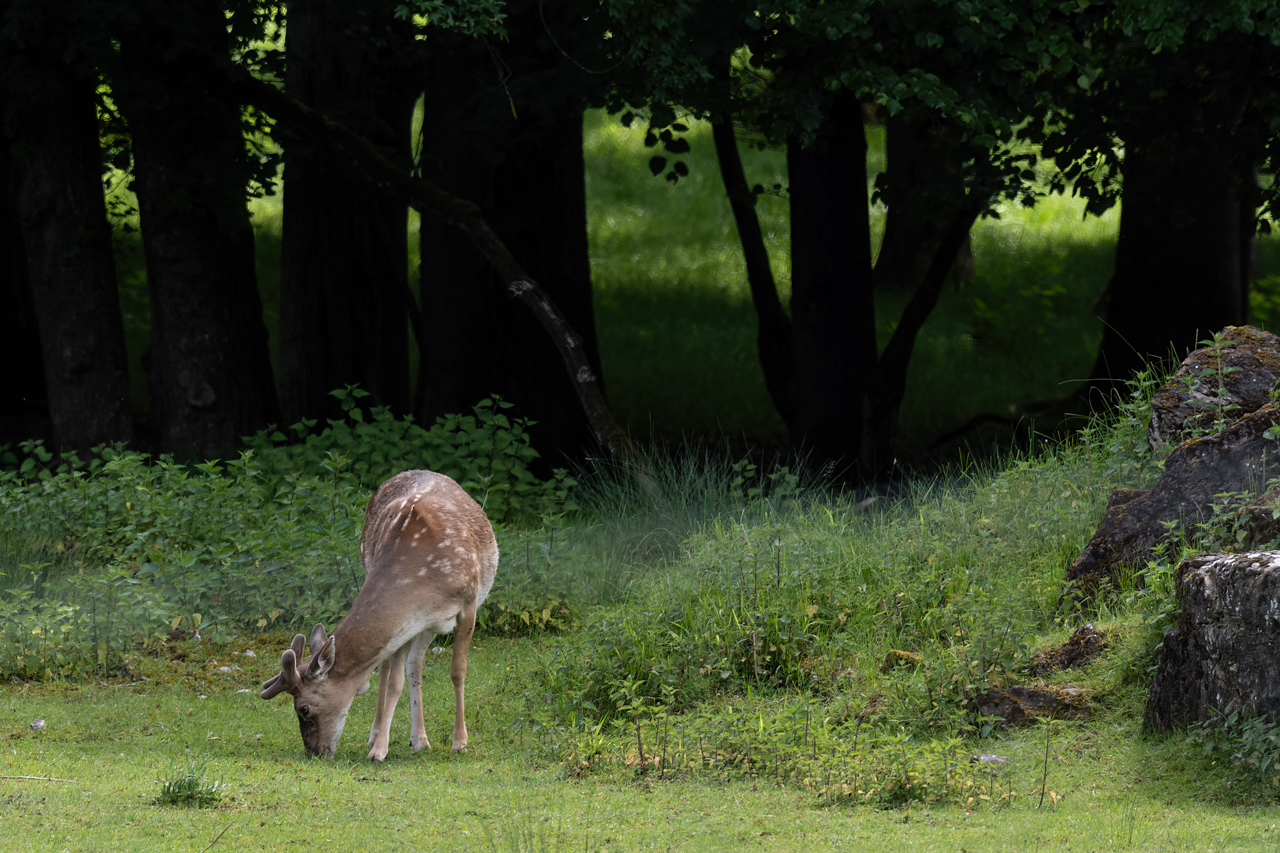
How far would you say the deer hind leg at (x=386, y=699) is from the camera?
23.2 feet

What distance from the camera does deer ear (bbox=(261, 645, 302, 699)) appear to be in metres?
6.62

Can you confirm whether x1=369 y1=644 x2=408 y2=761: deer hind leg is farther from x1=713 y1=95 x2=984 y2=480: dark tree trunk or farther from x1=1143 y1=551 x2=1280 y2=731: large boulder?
x1=713 y1=95 x2=984 y2=480: dark tree trunk

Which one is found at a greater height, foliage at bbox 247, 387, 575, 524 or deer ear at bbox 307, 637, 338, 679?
foliage at bbox 247, 387, 575, 524

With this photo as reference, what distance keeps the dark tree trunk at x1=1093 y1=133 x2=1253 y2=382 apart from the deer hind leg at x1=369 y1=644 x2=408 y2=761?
11787 millimetres

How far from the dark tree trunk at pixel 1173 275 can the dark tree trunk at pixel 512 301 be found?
6601mm

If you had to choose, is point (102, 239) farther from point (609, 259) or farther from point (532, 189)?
point (609, 259)

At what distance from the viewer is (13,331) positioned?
59.0 ft

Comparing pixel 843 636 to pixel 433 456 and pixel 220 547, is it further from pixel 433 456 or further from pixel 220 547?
pixel 433 456

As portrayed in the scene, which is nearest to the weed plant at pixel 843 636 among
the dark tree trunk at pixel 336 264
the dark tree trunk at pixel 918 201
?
the dark tree trunk at pixel 918 201

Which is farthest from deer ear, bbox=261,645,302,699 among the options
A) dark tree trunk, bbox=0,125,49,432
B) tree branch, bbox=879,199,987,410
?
dark tree trunk, bbox=0,125,49,432

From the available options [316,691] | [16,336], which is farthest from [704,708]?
[16,336]

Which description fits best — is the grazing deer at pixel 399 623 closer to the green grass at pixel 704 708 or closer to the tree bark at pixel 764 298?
the green grass at pixel 704 708

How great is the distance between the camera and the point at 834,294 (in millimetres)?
14781

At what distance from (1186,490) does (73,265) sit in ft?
35.0
